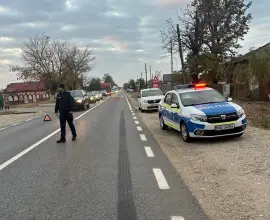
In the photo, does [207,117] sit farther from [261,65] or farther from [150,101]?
[150,101]

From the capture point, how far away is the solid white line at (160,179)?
17.8 feet

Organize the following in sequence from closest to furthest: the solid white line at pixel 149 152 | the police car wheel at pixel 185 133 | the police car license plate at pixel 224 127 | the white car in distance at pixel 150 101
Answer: the solid white line at pixel 149 152, the police car license plate at pixel 224 127, the police car wheel at pixel 185 133, the white car in distance at pixel 150 101

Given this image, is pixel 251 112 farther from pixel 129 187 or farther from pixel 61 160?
Answer: pixel 129 187

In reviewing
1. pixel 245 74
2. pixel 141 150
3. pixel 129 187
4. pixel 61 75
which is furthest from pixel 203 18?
pixel 129 187

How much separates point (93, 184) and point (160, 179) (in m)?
1.13

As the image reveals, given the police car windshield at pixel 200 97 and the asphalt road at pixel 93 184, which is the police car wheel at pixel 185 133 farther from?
the asphalt road at pixel 93 184

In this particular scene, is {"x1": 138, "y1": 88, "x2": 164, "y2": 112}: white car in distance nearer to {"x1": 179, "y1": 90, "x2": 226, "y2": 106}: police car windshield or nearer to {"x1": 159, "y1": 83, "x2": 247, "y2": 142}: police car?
{"x1": 179, "y1": 90, "x2": 226, "y2": 106}: police car windshield

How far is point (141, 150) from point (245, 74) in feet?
55.6

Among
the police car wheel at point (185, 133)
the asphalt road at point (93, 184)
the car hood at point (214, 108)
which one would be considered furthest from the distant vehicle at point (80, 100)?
the car hood at point (214, 108)

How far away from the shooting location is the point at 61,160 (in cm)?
774

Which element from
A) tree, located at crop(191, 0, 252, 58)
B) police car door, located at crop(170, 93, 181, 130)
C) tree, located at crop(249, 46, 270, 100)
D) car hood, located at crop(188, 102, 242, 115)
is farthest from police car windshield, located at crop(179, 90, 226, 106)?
tree, located at crop(191, 0, 252, 58)

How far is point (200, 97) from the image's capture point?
34.7ft

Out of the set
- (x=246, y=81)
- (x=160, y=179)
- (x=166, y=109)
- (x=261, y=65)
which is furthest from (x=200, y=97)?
(x=246, y=81)

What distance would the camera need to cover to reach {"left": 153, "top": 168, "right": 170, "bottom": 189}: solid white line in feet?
17.8
